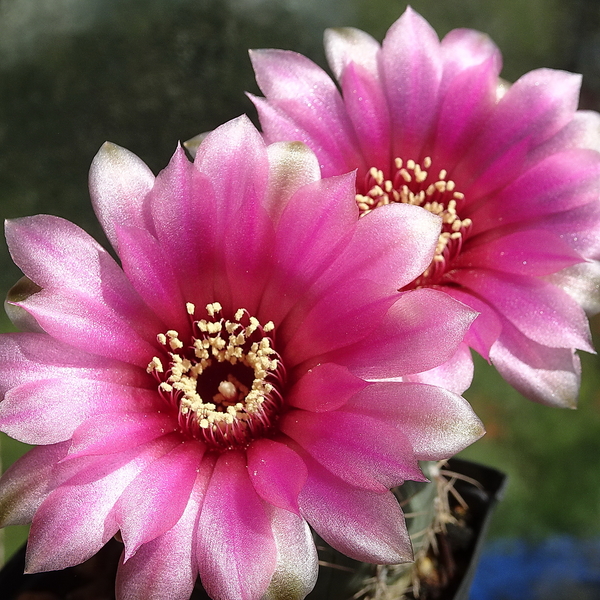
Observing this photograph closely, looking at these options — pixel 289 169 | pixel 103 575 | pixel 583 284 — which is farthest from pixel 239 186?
pixel 103 575

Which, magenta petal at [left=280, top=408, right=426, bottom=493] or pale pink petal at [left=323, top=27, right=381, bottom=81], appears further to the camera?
pale pink petal at [left=323, top=27, right=381, bottom=81]

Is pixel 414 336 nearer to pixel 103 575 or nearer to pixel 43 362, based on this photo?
pixel 43 362

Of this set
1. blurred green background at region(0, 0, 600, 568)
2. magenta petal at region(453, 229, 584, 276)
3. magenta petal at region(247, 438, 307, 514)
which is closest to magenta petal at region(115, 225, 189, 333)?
magenta petal at region(247, 438, 307, 514)

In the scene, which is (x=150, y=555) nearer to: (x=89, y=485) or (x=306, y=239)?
(x=89, y=485)

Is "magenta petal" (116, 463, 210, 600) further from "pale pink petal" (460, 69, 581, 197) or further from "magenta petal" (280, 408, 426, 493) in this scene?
"pale pink petal" (460, 69, 581, 197)

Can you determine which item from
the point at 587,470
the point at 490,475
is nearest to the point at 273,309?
the point at 490,475

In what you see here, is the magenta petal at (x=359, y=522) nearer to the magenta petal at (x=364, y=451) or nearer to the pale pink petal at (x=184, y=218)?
the magenta petal at (x=364, y=451)
